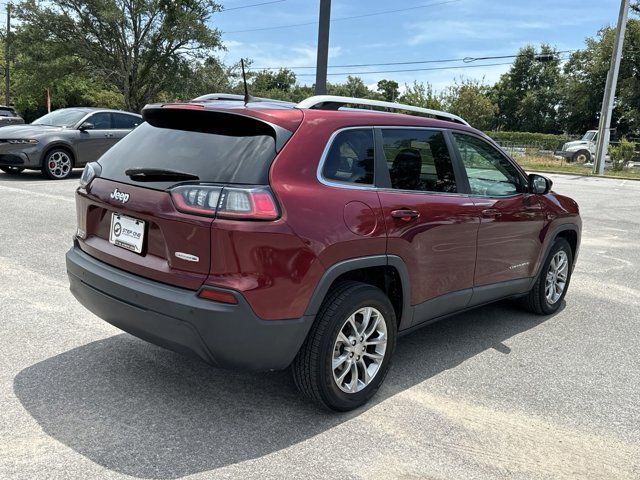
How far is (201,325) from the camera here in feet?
8.98

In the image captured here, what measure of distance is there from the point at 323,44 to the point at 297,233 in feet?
29.4

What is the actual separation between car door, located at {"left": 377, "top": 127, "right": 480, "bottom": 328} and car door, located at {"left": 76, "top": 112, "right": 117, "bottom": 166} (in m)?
10.8

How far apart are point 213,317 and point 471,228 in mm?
2048

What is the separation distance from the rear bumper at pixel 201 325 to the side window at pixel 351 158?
32.3 inches

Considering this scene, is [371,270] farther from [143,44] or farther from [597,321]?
[143,44]

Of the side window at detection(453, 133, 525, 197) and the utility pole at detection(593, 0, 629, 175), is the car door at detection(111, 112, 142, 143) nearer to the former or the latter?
the side window at detection(453, 133, 525, 197)

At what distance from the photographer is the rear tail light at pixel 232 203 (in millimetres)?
2764

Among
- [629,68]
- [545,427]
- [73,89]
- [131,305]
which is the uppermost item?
[629,68]

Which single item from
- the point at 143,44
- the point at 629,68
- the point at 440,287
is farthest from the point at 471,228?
the point at 629,68

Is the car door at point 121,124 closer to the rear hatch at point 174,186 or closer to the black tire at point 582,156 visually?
the rear hatch at point 174,186

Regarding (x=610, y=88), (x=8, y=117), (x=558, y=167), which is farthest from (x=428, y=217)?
(x=558, y=167)

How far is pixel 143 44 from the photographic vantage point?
3700cm

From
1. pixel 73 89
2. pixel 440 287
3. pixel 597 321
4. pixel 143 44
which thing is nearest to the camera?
pixel 440 287

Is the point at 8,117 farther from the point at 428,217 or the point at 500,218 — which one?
the point at 428,217
